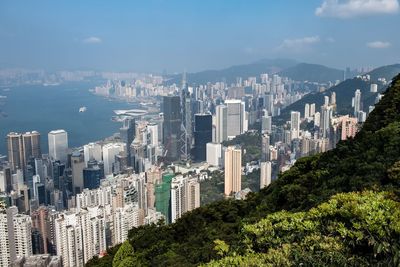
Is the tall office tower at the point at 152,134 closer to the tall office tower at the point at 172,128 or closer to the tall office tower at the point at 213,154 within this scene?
the tall office tower at the point at 172,128

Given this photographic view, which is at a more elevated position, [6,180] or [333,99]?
[333,99]

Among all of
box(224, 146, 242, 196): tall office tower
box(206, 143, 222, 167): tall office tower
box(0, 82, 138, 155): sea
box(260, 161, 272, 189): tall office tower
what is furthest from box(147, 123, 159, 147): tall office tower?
box(260, 161, 272, 189): tall office tower

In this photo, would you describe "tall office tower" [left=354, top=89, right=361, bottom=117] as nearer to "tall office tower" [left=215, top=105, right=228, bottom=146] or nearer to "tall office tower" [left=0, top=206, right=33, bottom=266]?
"tall office tower" [left=215, top=105, right=228, bottom=146]

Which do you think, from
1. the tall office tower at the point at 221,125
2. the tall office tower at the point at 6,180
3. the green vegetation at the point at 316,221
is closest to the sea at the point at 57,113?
the tall office tower at the point at 6,180

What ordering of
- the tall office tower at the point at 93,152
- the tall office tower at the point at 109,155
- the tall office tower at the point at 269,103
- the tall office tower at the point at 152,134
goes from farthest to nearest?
the tall office tower at the point at 269,103, the tall office tower at the point at 152,134, the tall office tower at the point at 93,152, the tall office tower at the point at 109,155

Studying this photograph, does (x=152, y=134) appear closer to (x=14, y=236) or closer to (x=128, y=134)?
(x=128, y=134)

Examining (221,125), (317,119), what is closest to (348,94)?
(317,119)

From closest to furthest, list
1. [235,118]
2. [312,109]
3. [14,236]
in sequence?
[14,236], [312,109], [235,118]
